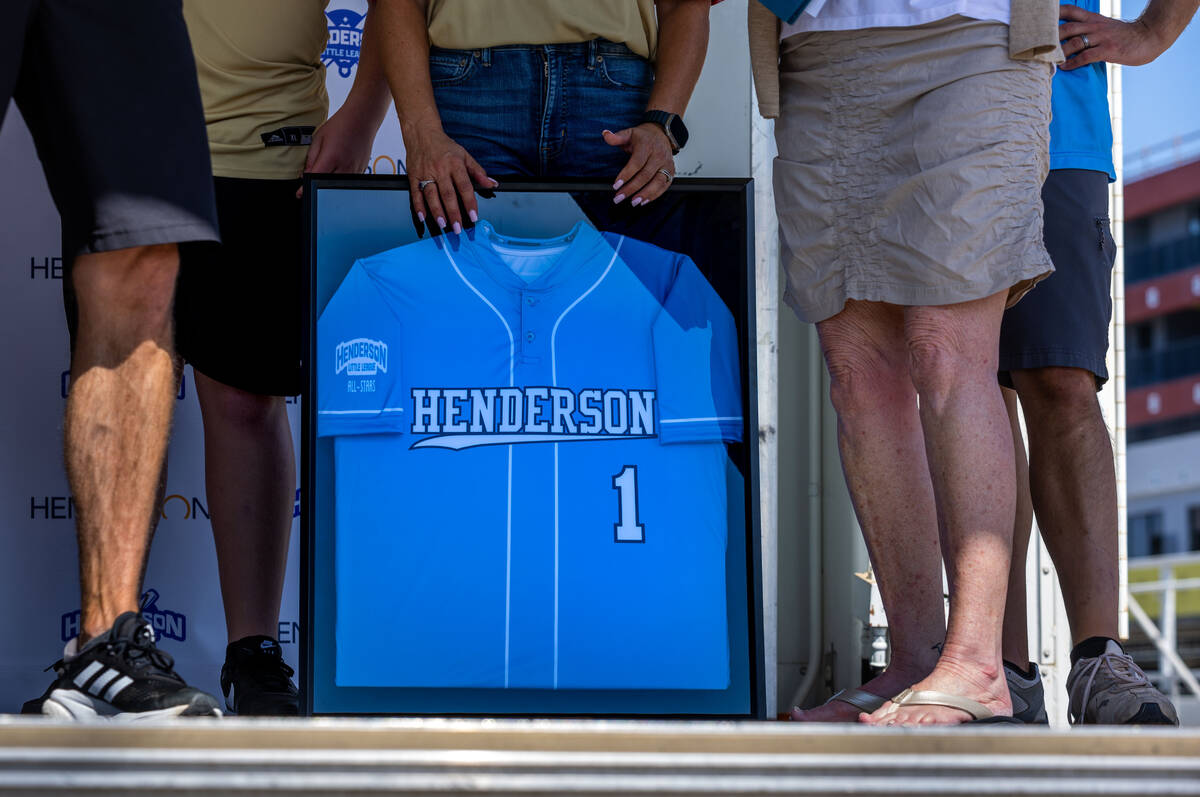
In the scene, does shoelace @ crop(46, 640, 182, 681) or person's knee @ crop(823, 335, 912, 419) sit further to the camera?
person's knee @ crop(823, 335, 912, 419)

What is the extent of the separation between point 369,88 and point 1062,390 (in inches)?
59.9

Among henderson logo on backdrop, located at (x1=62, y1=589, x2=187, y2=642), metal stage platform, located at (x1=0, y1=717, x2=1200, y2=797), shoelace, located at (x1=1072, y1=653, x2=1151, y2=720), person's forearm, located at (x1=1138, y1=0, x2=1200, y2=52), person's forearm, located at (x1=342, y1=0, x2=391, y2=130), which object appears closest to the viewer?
metal stage platform, located at (x1=0, y1=717, x2=1200, y2=797)

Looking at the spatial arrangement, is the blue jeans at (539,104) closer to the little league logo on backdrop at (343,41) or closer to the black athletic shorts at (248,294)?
the black athletic shorts at (248,294)

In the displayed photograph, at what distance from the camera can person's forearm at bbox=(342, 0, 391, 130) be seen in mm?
2664

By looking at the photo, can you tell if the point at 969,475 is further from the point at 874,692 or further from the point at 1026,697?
the point at 1026,697

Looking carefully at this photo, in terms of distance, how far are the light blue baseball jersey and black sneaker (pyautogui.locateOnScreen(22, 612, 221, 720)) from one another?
2.01 feet

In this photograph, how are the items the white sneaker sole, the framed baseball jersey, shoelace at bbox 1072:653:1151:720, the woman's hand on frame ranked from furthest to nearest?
the woman's hand on frame
the framed baseball jersey
shoelace at bbox 1072:653:1151:720
the white sneaker sole

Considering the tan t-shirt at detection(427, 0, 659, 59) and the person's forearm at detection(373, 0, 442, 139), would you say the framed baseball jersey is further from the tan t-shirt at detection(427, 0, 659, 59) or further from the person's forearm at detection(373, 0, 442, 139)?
the tan t-shirt at detection(427, 0, 659, 59)

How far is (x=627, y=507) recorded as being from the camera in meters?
2.31

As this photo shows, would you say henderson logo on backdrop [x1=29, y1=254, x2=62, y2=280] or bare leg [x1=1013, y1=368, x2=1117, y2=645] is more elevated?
henderson logo on backdrop [x1=29, y1=254, x2=62, y2=280]

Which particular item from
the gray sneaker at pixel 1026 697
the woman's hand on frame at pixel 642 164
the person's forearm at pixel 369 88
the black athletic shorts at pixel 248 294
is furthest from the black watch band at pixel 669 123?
the gray sneaker at pixel 1026 697

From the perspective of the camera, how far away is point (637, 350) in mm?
2354

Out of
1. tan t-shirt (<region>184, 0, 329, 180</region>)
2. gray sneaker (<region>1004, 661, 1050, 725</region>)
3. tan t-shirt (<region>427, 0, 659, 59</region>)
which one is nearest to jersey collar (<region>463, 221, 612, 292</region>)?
tan t-shirt (<region>427, 0, 659, 59</region>)

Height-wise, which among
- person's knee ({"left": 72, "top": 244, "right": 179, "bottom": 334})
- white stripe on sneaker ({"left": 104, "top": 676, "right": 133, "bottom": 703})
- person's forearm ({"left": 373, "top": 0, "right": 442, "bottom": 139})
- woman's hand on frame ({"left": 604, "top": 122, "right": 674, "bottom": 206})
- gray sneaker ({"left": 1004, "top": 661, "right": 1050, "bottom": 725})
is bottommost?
gray sneaker ({"left": 1004, "top": 661, "right": 1050, "bottom": 725})
